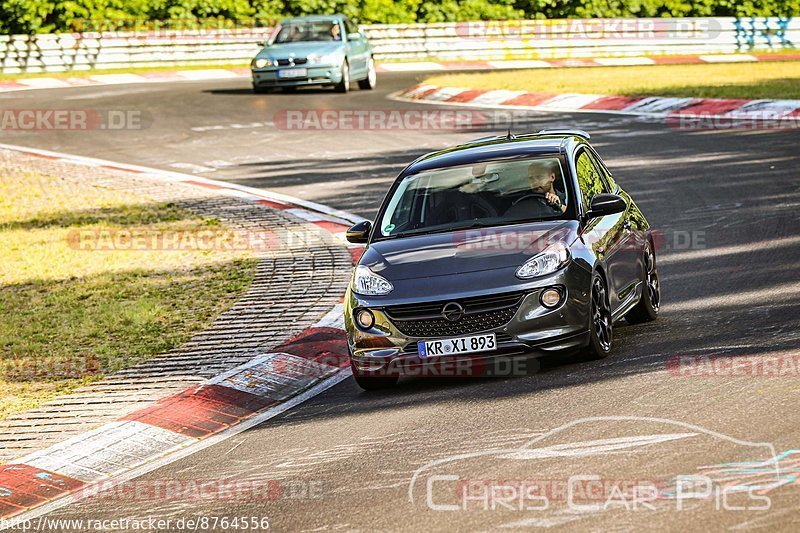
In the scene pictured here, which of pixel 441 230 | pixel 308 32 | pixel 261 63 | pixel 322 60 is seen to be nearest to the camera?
pixel 441 230

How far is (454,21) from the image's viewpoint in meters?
42.2

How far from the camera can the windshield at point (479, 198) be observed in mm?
9703

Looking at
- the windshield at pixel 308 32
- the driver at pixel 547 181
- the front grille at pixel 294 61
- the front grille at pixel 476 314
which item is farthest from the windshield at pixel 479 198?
the windshield at pixel 308 32

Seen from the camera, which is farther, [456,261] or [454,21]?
[454,21]

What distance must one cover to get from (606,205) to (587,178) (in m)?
0.84

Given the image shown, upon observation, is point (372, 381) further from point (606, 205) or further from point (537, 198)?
point (606, 205)

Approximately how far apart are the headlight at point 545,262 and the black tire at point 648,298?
1.61 m

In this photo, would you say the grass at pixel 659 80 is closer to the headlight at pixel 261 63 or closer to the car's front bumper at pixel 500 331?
the headlight at pixel 261 63

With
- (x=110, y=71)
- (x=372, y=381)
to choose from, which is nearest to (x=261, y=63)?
(x=110, y=71)

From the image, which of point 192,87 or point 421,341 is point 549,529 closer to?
point 421,341

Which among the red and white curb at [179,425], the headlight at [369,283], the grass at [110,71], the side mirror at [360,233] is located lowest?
the grass at [110,71]

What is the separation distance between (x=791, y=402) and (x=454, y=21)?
117ft

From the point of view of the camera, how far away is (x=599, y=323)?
9172mm

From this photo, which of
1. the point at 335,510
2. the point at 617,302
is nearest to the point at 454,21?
the point at 617,302
